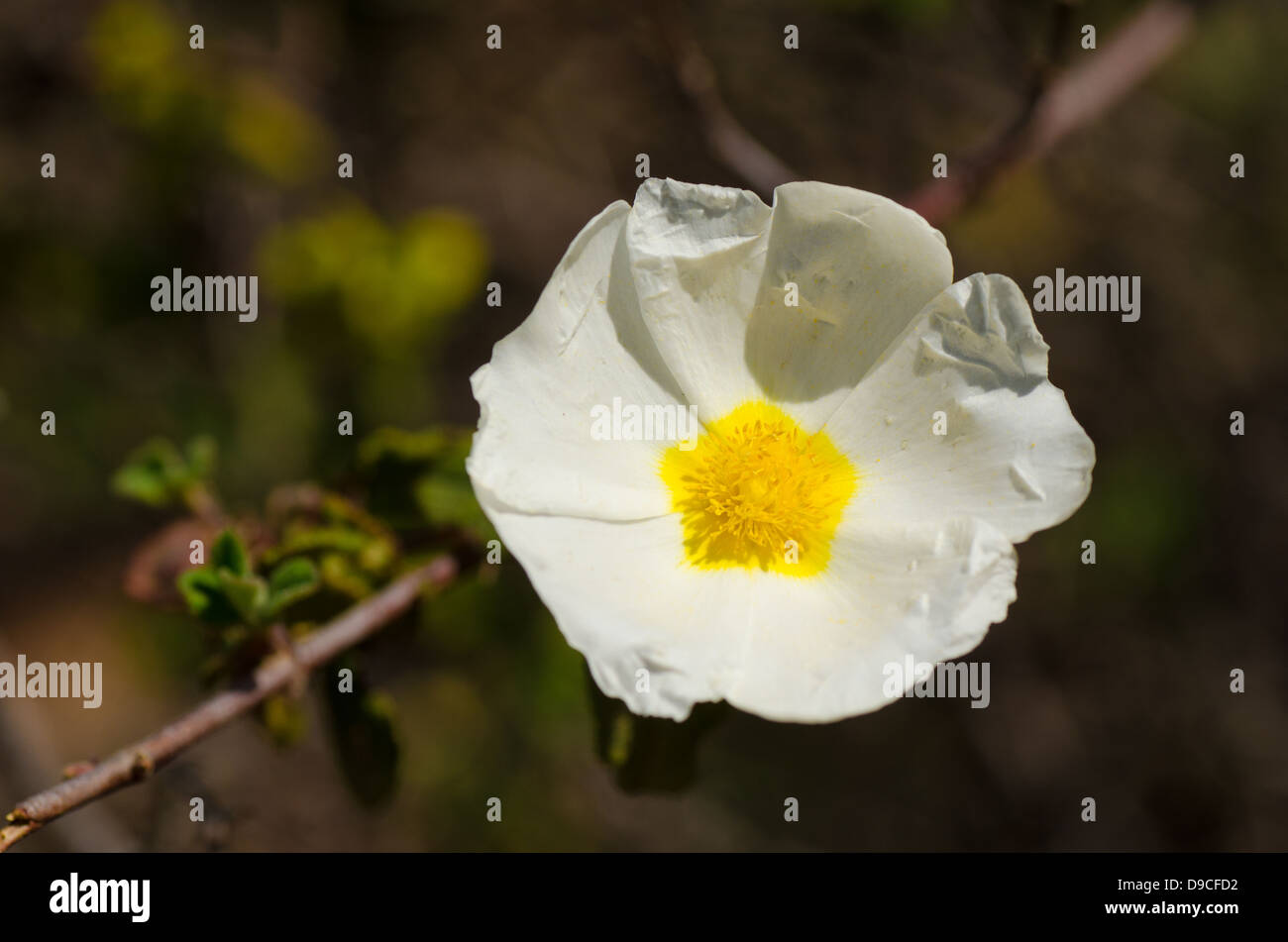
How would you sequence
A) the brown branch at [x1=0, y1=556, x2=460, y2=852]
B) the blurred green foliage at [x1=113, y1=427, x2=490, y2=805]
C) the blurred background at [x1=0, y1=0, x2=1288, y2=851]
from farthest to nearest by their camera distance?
the blurred background at [x1=0, y1=0, x2=1288, y2=851] → the blurred green foliage at [x1=113, y1=427, x2=490, y2=805] → the brown branch at [x1=0, y1=556, x2=460, y2=852]

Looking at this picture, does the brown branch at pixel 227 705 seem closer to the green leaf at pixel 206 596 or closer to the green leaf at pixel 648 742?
the green leaf at pixel 206 596

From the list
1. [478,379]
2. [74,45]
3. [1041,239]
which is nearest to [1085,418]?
[1041,239]

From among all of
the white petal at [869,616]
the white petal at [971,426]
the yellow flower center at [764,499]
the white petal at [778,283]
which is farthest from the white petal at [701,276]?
the white petal at [869,616]

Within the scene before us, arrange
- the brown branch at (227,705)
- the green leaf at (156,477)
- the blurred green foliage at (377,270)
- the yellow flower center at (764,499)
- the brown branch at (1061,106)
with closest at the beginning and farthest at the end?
the brown branch at (227,705)
the yellow flower center at (764,499)
the green leaf at (156,477)
the brown branch at (1061,106)
the blurred green foliage at (377,270)

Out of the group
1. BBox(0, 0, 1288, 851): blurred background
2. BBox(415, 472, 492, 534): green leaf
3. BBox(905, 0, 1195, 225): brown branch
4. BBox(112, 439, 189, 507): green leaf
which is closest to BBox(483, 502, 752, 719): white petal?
BBox(415, 472, 492, 534): green leaf

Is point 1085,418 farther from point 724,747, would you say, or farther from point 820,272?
point 820,272

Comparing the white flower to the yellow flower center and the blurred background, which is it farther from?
the blurred background
